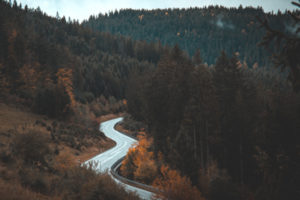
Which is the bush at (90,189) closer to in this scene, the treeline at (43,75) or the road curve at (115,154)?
the road curve at (115,154)

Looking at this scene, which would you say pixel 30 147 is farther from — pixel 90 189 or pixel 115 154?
pixel 115 154

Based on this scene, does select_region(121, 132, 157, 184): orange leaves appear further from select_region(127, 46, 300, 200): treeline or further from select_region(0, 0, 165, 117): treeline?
select_region(0, 0, 165, 117): treeline

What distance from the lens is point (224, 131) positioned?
30.6 meters

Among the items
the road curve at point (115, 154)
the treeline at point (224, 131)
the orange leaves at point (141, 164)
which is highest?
the treeline at point (224, 131)

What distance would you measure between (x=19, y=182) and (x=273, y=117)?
68.6ft

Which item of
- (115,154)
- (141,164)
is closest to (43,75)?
(115,154)

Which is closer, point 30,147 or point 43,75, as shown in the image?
point 30,147

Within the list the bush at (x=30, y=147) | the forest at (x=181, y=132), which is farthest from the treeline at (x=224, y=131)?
the bush at (x=30, y=147)

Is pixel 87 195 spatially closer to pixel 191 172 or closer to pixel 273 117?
pixel 191 172

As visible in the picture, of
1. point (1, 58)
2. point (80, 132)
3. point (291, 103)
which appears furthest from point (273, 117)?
point (1, 58)

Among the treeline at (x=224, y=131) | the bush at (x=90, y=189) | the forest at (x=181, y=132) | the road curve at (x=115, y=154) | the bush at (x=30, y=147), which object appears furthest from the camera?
the road curve at (x=115, y=154)

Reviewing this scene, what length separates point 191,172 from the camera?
869 inches

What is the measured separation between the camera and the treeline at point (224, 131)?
2089 centimetres

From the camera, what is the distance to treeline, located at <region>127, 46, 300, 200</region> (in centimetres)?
2089
